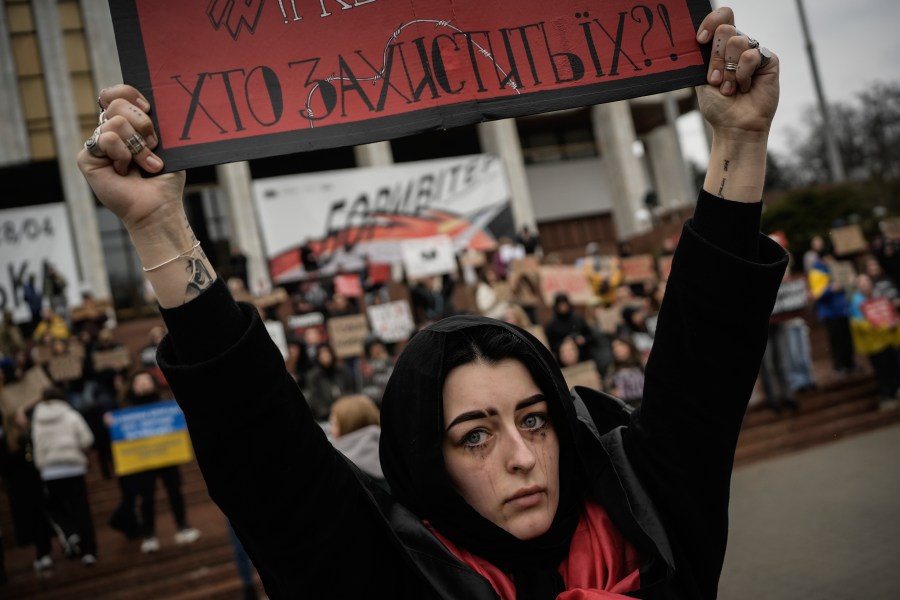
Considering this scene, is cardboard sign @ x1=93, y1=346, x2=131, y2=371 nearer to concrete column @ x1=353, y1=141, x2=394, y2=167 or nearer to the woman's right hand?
the woman's right hand

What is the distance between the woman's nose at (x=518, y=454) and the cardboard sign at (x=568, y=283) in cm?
1178

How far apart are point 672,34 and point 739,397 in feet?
2.75

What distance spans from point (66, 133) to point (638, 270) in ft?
52.4

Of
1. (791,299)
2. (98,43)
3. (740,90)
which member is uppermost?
(98,43)

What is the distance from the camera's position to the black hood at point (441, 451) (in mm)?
1585

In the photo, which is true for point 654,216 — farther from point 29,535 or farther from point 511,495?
point 511,495

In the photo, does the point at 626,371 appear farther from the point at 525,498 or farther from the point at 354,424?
the point at 525,498

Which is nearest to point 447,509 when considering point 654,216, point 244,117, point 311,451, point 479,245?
point 311,451

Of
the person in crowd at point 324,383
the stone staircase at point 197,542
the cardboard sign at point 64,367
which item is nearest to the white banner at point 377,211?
the stone staircase at point 197,542

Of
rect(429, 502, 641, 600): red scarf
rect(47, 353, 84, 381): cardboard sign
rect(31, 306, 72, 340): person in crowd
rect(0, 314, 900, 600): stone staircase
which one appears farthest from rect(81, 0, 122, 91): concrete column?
rect(429, 502, 641, 600): red scarf

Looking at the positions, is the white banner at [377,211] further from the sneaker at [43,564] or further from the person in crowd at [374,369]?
the sneaker at [43,564]

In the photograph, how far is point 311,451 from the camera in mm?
1503

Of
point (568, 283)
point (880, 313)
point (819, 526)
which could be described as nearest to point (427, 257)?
point (568, 283)

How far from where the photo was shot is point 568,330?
966 centimetres
